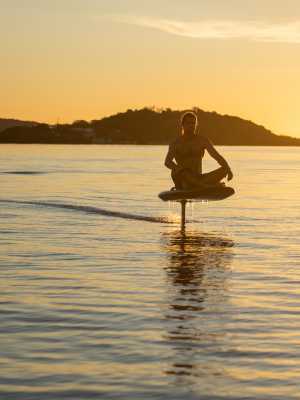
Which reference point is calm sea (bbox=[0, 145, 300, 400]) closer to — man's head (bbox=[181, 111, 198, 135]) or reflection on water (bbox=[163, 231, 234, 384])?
reflection on water (bbox=[163, 231, 234, 384])

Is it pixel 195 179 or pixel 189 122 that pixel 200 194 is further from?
pixel 189 122

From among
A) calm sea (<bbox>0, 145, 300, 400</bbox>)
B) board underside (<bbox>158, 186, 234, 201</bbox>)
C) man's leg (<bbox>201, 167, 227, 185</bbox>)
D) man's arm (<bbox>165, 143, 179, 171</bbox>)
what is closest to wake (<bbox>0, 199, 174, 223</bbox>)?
calm sea (<bbox>0, 145, 300, 400</bbox>)

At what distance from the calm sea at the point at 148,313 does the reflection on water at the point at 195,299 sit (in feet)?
0.07

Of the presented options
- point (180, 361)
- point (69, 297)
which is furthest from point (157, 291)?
point (180, 361)

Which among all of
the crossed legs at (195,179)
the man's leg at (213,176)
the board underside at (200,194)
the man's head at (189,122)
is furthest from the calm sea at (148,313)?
the man's head at (189,122)

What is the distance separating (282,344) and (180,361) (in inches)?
66.0

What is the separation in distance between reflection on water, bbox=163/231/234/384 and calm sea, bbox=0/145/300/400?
0.07 feet

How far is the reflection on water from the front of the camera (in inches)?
412

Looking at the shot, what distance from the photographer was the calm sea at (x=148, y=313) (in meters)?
9.45

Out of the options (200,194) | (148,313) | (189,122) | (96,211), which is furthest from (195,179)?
(148,313)

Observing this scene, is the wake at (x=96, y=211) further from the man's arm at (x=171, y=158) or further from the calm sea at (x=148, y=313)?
the man's arm at (x=171, y=158)

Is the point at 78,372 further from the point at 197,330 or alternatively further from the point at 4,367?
the point at 197,330

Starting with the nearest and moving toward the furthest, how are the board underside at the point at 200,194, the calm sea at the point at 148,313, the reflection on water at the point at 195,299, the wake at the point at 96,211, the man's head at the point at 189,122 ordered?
the calm sea at the point at 148,313 → the reflection on water at the point at 195,299 → the man's head at the point at 189,122 → the board underside at the point at 200,194 → the wake at the point at 96,211

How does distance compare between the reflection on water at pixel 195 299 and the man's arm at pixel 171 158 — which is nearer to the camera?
the reflection on water at pixel 195 299
